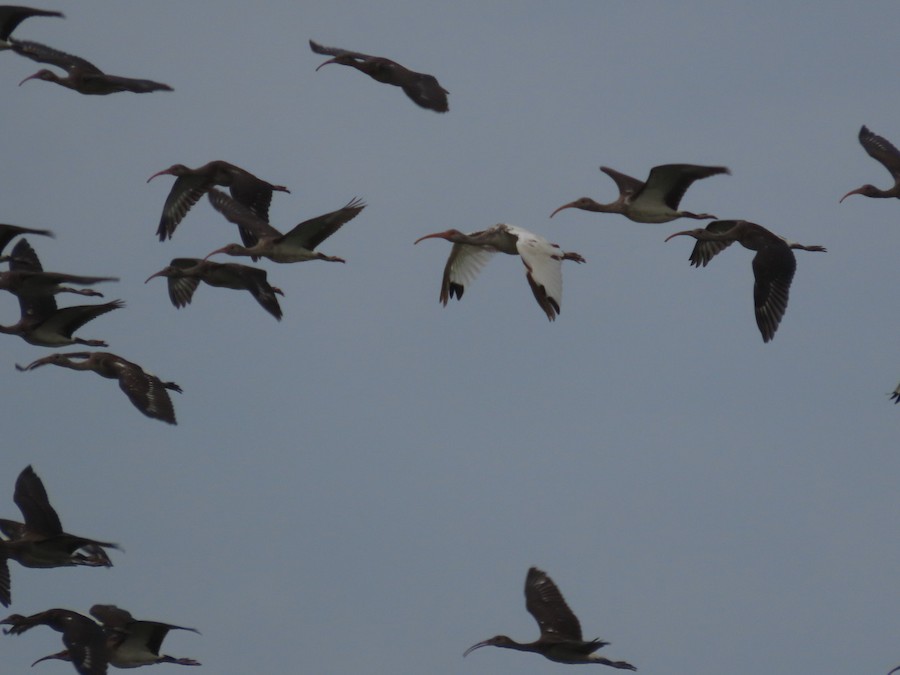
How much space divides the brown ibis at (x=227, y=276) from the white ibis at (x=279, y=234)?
0.81ft

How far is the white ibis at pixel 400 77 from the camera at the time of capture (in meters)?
27.9

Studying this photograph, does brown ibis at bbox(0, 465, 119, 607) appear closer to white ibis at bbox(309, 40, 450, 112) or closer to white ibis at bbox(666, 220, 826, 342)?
white ibis at bbox(309, 40, 450, 112)

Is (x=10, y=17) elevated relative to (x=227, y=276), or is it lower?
elevated

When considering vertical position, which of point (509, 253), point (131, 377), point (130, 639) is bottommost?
point (130, 639)

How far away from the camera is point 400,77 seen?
28453 mm

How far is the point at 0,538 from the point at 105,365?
311 centimetres

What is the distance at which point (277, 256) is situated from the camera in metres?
27.6

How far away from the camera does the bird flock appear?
25.4 m

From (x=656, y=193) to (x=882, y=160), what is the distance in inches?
282

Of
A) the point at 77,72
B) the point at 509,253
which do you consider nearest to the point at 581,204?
the point at 509,253

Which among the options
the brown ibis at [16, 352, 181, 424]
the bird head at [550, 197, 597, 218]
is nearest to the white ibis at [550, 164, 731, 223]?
the bird head at [550, 197, 597, 218]

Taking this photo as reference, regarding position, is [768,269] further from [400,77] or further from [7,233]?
[7,233]

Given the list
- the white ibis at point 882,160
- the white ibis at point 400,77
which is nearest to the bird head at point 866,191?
the white ibis at point 882,160

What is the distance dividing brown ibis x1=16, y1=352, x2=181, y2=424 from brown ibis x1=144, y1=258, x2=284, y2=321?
1.80m
